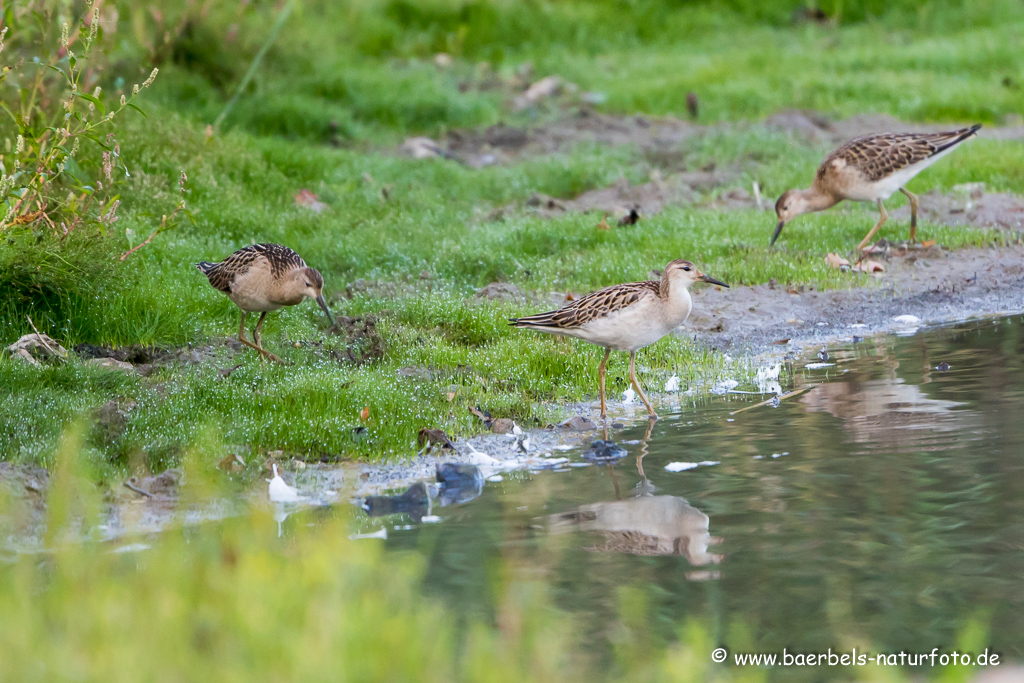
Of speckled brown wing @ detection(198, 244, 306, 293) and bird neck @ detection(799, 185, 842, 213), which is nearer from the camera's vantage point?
speckled brown wing @ detection(198, 244, 306, 293)

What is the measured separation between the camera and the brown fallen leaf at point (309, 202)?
1533 cm

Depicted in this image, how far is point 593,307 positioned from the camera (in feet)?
30.7

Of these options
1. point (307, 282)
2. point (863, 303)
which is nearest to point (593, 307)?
point (307, 282)

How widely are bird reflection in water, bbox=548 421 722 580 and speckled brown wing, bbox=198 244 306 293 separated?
13.7ft

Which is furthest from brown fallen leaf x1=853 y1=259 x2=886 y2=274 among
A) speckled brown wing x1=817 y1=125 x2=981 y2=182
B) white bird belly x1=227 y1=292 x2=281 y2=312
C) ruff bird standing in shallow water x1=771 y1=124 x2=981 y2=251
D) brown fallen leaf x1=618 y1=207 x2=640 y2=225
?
white bird belly x1=227 y1=292 x2=281 y2=312

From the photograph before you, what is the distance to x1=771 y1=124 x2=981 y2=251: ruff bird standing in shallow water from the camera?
14289mm

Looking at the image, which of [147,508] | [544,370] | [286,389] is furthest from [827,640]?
[544,370]

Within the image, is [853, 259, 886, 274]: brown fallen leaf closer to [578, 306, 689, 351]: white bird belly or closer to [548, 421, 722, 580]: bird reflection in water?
[578, 306, 689, 351]: white bird belly

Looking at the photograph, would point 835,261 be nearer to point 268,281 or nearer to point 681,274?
point 681,274

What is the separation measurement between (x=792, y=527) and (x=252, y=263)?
18.8 feet

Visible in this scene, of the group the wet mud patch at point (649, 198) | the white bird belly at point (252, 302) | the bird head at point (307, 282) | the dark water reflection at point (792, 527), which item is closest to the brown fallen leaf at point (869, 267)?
the wet mud patch at point (649, 198)

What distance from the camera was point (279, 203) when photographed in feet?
50.4

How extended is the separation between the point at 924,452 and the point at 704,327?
4.52 metres

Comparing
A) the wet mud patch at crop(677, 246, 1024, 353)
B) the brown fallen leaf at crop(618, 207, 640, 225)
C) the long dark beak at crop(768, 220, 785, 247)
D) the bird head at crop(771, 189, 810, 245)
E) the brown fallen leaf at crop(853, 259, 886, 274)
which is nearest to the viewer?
the wet mud patch at crop(677, 246, 1024, 353)
